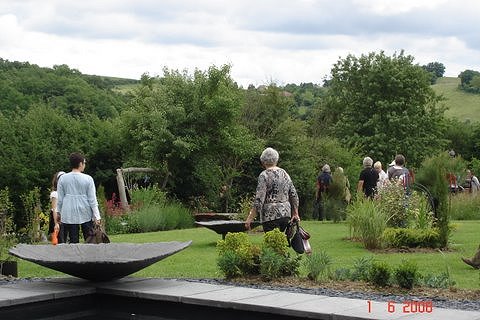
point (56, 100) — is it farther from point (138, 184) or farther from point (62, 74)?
point (138, 184)

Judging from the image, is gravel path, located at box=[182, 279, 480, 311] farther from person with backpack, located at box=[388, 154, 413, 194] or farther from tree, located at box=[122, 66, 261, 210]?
tree, located at box=[122, 66, 261, 210]

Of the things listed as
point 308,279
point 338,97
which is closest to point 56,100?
point 338,97

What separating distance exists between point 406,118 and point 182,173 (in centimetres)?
2892

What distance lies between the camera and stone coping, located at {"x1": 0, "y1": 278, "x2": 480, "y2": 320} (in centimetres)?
633

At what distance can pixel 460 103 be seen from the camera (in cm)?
10375

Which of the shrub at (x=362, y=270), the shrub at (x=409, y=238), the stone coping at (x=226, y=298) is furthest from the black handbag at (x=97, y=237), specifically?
the shrub at (x=409, y=238)

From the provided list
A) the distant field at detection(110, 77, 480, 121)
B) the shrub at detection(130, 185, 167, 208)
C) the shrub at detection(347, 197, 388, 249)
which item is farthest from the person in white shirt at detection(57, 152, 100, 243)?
the distant field at detection(110, 77, 480, 121)

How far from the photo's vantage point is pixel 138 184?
27.5 m

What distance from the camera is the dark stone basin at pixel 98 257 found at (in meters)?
7.80

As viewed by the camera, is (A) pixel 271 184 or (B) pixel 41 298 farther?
(A) pixel 271 184

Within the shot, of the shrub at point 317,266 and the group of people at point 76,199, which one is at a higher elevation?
the group of people at point 76,199

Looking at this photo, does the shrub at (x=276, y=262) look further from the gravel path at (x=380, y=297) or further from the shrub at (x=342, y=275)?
the shrub at (x=342, y=275)

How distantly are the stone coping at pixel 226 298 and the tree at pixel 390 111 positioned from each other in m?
43.5

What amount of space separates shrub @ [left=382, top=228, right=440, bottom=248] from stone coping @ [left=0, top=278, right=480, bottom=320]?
6.51 metres
